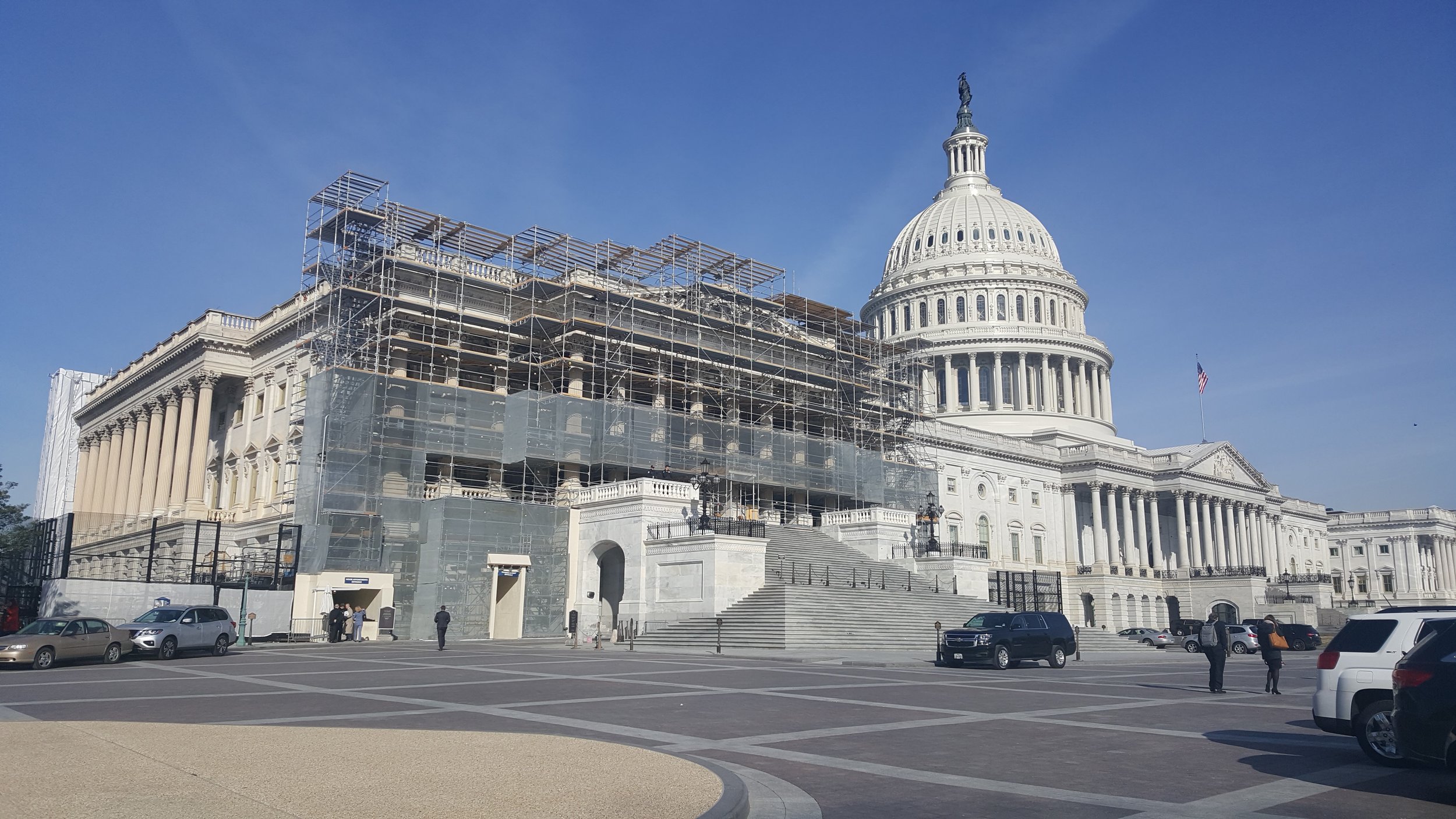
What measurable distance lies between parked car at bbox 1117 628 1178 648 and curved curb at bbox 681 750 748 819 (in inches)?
2022

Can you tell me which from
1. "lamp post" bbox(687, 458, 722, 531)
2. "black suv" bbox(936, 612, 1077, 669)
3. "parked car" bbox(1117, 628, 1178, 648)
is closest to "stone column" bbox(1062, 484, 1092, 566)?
"parked car" bbox(1117, 628, 1178, 648)

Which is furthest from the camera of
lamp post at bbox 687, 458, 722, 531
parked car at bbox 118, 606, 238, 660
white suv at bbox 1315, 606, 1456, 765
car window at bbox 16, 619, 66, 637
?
lamp post at bbox 687, 458, 722, 531

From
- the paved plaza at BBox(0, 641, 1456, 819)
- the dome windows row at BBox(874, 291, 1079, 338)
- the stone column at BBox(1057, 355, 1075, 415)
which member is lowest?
the paved plaza at BBox(0, 641, 1456, 819)

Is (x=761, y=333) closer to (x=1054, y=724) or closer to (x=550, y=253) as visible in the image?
(x=550, y=253)

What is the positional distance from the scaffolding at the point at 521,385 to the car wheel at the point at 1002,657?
17766 millimetres

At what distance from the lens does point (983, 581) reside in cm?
5494

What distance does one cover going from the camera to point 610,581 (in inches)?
1983

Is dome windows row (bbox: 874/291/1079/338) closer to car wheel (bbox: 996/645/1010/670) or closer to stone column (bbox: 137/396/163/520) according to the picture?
stone column (bbox: 137/396/163/520)

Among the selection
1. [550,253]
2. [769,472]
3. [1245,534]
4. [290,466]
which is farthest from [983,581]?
[1245,534]

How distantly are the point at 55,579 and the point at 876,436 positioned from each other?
1872 inches

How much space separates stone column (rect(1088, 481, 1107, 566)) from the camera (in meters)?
89.6

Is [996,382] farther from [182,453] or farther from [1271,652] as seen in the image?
[1271,652]

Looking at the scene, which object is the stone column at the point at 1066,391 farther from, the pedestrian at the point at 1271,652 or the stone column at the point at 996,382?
the pedestrian at the point at 1271,652

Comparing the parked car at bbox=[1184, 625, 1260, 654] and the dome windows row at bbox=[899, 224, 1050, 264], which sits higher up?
the dome windows row at bbox=[899, 224, 1050, 264]
